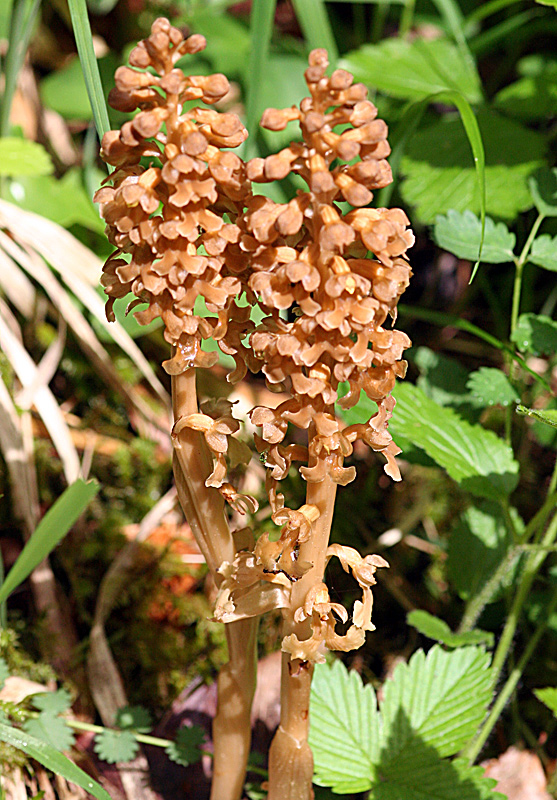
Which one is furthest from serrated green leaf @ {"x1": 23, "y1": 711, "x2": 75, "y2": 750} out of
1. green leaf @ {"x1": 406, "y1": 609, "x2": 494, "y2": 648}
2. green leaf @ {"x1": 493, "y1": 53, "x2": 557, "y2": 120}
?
green leaf @ {"x1": 493, "y1": 53, "x2": 557, "y2": 120}

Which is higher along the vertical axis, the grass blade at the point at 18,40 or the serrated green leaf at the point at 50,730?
the grass blade at the point at 18,40

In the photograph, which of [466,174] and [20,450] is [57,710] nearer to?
[20,450]

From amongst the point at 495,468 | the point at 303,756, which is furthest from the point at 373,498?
the point at 303,756

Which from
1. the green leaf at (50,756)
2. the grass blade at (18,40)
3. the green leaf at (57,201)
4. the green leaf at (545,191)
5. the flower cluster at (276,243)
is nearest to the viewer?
the flower cluster at (276,243)

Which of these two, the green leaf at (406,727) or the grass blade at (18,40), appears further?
the grass blade at (18,40)

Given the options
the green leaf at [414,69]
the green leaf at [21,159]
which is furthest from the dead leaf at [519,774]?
the green leaf at [21,159]

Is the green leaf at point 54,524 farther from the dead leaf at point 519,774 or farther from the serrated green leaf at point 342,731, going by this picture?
the dead leaf at point 519,774

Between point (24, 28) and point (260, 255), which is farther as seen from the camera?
point (24, 28)

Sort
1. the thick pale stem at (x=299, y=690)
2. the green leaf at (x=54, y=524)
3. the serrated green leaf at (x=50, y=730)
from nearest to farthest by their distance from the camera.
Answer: the thick pale stem at (x=299, y=690) < the green leaf at (x=54, y=524) < the serrated green leaf at (x=50, y=730)
